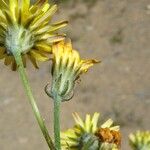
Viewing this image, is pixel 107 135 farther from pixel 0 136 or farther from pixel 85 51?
pixel 85 51

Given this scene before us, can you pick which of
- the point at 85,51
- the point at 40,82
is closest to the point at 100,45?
the point at 85,51

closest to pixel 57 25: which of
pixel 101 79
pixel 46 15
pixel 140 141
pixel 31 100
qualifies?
pixel 46 15

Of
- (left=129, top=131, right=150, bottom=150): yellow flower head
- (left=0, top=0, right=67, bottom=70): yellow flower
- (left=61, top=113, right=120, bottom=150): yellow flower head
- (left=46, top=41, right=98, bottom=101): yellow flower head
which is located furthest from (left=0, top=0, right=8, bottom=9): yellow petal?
(left=129, top=131, right=150, bottom=150): yellow flower head

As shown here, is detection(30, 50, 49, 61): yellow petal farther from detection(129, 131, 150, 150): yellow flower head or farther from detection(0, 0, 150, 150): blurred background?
detection(0, 0, 150, 150): blurred background

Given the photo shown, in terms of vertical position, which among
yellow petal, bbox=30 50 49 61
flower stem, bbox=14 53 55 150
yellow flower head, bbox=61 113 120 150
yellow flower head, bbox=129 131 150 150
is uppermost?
yellow petal, bbox=30 50 49 61

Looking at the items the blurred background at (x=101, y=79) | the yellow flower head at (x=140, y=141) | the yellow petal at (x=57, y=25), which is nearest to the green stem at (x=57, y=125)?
the yellow petal at (x=57, y=25)

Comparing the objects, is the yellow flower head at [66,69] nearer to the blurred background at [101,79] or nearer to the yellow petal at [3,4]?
the yellow petal at [3,4]
